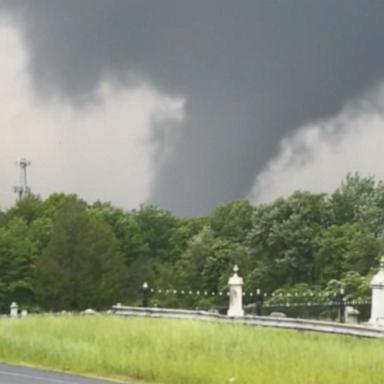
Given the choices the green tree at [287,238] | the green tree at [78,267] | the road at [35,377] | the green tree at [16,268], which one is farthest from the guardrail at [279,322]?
the green tree at [16,268]

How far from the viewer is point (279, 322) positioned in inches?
1729

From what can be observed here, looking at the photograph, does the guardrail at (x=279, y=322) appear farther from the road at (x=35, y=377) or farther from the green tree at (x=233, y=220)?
the green tree at (x=233, y=220)

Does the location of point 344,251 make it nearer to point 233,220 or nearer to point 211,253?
point 211,253

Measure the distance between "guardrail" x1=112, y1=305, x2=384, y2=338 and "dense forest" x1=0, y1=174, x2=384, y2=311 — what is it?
95.1 feet

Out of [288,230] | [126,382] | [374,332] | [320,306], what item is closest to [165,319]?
[320,306]

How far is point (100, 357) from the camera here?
34250 millimetres

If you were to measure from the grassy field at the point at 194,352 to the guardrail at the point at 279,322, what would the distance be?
0.84 m

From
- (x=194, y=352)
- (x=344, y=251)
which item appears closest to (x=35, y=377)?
(x=194, y=352)

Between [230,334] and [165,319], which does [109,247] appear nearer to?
[165,319]

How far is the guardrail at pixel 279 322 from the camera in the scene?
39.7 meters

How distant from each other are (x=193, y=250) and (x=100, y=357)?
6974 cm

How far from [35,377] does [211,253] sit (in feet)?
233

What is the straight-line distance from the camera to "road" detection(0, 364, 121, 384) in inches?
1160

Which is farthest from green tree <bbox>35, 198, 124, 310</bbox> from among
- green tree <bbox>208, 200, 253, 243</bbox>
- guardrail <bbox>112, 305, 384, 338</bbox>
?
guardrail <bbox>112, 305, 384, 338</bbox>
